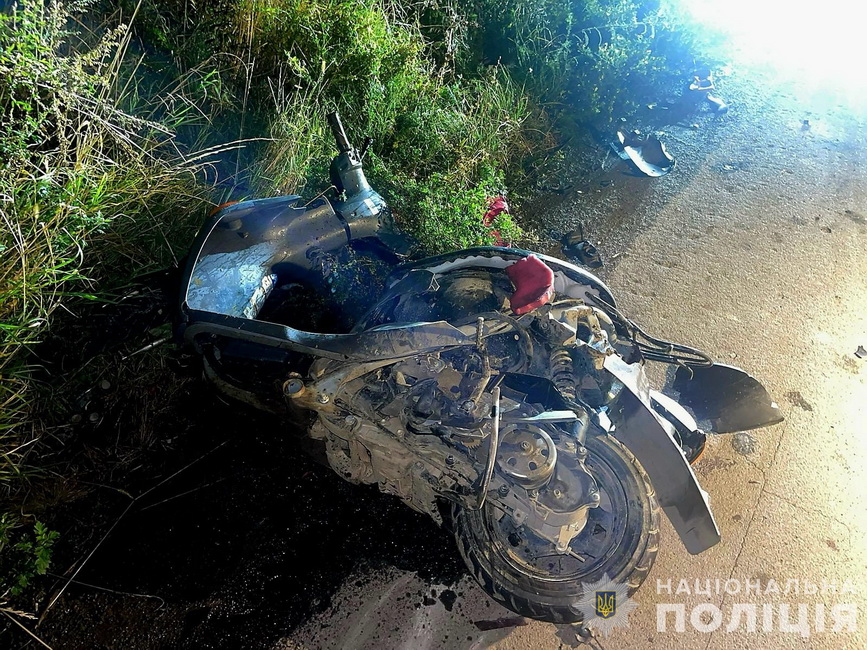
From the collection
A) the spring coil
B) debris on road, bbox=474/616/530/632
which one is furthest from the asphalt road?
the spring coil

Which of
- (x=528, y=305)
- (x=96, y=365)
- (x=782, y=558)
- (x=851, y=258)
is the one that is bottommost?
(x=782, y=558)

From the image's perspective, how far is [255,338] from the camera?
184 centimetres

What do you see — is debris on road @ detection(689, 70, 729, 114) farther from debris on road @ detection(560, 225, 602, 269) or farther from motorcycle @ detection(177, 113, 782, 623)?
motorcycle @ detection(177, 113, 782, 623)

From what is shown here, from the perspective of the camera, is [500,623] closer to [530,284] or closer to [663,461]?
[663,461]

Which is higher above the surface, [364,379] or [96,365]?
[364,379]

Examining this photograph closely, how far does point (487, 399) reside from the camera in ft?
5.98

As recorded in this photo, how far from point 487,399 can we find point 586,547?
73 centimetres

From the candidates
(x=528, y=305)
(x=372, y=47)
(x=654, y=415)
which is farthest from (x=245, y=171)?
(x=654, y=415)

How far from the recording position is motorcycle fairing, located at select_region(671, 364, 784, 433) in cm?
240

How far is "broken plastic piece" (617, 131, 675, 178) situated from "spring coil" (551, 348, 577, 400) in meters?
2.67

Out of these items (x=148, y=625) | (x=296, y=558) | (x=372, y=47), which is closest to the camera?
(x=148, y=625)

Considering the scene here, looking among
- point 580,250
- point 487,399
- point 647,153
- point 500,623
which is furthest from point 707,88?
point 500,623

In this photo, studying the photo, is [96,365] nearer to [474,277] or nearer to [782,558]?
[474,277]

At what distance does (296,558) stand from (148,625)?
58 cm
